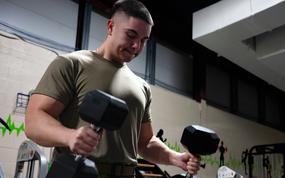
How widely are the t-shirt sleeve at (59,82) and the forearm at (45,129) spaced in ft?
0.28

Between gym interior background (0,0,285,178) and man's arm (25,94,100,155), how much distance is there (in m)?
1.81

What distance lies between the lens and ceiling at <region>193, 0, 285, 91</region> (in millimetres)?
3488

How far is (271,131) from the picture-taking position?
280 inches

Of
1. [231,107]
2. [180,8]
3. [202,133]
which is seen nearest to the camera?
[202,133]

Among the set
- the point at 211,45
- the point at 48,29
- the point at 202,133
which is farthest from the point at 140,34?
Result: the point at 211,45

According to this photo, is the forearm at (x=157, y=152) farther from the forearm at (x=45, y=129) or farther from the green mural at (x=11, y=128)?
Answer: the green mural at (x=11, y=128)

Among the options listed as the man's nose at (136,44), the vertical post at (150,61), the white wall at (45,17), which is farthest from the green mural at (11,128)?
the vertical post at (150,61)

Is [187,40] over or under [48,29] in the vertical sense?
over

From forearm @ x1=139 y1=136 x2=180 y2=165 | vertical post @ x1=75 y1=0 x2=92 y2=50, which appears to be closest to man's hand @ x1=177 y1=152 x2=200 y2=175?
forearm @ x1=139 y1=136 x2=180 y2=165

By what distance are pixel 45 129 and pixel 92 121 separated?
291mm

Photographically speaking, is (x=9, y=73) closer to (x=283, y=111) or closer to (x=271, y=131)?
(x=271, y=131)

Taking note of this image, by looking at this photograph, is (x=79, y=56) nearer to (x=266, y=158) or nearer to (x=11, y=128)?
(x=11, y=128)

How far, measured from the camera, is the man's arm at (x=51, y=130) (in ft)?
2.87

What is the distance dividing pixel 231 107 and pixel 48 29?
12.6 ft
